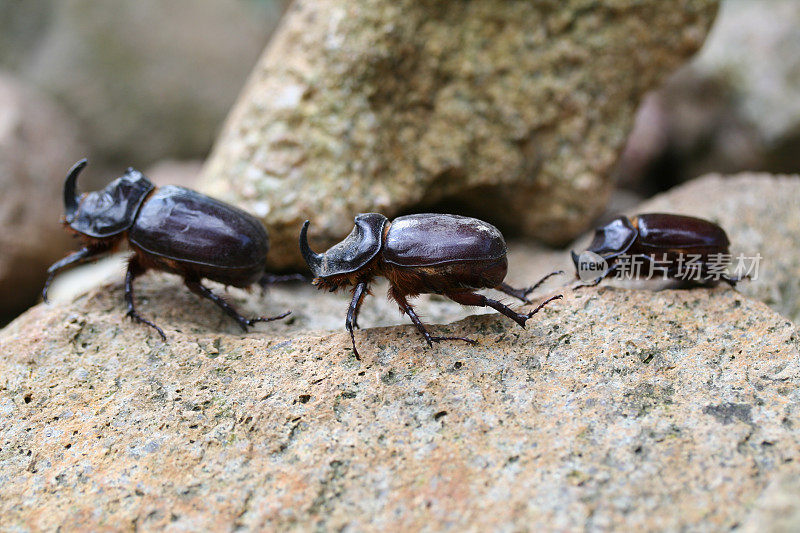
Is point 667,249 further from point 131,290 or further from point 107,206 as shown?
point 107,206

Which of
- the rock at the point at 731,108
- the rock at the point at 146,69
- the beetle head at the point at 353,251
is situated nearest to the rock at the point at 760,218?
the rock at the point at 731,108

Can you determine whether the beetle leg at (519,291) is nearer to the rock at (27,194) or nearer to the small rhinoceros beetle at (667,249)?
the small rhinoceros beetle at (667,249)

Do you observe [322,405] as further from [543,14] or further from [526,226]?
[543,14]

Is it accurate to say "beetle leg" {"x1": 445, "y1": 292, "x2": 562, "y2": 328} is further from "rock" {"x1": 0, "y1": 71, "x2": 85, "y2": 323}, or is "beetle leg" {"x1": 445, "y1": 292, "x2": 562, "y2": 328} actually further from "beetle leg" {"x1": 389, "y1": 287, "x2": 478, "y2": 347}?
"rock" {"x1": 0, "y1": 71, "x2": 85, "y2": 323}

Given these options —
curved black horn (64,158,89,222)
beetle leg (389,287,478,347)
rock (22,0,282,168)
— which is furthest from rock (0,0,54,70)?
beetle leg (389,287,478,347)

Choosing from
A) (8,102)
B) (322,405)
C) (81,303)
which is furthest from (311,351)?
(8,102)

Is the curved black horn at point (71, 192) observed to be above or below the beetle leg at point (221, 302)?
above

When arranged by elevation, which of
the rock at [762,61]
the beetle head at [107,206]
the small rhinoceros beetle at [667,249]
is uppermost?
the rock at [762,61]
